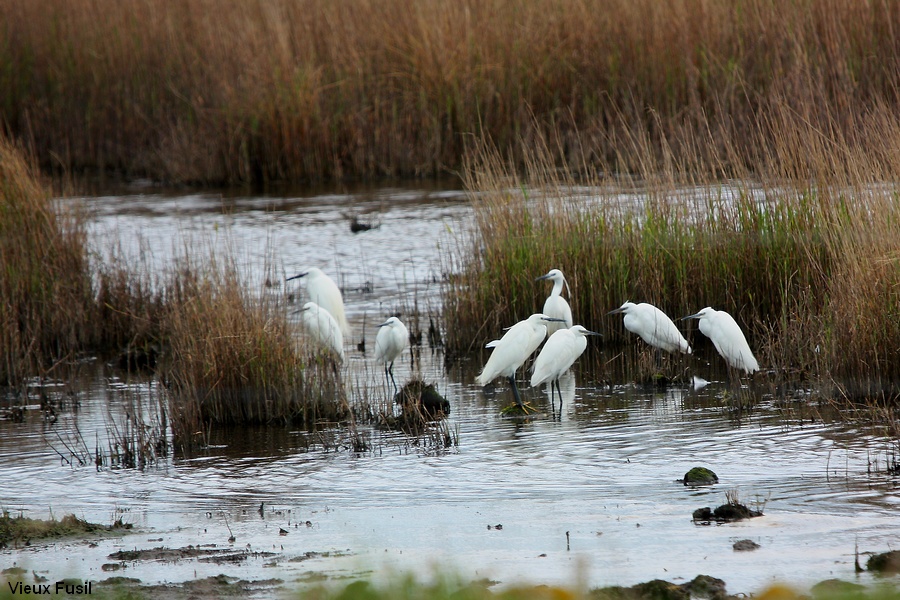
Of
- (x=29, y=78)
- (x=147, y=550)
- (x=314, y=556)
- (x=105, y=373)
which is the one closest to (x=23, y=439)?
(x=105, y=373)

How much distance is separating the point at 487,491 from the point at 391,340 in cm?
265

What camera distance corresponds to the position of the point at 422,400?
690 cm

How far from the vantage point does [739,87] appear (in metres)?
14.2

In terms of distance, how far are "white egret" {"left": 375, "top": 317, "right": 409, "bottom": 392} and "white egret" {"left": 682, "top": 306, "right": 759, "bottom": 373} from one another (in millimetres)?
2138

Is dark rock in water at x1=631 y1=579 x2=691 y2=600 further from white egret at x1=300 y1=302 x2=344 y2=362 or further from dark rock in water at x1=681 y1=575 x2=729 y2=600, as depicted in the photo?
white egret at x1=300 y1=302 x2=344 y2=362

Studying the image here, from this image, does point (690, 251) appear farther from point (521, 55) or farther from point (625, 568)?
point (521, 55)

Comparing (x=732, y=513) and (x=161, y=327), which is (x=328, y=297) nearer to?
(x=161, y=327)

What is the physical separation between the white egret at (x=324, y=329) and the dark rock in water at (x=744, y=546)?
4.37 metres

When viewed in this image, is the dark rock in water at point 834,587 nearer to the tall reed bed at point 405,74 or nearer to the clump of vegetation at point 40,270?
the clump of vegetation at point 40,270

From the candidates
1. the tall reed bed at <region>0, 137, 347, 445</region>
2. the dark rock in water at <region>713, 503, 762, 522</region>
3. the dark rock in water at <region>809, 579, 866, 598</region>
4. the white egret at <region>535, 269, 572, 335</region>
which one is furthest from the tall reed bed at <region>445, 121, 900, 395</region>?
the dark rock in water at <region>809, 579, 866, 598</region>

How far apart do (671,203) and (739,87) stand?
6339mm

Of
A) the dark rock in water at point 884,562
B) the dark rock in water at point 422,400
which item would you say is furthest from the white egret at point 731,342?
the dark rock in water at point 884,562

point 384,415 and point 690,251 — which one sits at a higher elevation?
point 690,251

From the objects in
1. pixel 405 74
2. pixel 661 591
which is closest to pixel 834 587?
pixel 661 591
